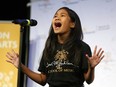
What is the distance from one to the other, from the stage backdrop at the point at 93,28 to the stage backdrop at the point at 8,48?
186 mm

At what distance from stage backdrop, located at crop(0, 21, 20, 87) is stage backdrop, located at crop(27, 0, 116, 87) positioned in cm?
19

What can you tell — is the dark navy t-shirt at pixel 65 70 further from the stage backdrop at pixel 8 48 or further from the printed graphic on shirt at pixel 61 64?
the stage backdrop at pixel 8 48

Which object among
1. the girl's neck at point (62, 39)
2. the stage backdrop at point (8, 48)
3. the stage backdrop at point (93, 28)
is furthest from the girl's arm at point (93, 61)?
the stage backdrop at point (8, 48)

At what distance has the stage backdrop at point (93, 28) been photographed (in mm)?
3117

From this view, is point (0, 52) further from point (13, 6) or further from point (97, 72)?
point (97, 72)

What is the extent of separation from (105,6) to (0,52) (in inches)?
54.2

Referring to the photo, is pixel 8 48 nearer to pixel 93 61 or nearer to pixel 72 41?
pixel 72 41

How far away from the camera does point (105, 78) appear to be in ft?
10.2

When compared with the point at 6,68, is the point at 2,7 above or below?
above

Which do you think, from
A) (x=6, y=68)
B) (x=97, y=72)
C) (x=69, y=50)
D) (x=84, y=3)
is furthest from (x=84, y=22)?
(x=69, y=50)

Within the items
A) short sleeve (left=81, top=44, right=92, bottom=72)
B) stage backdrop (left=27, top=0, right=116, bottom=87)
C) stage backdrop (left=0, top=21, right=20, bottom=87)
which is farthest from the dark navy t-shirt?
stage backdrop (left=0, top=21, right=20, bottom=87)

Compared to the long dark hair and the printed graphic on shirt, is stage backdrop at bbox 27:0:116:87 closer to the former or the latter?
the long dark hair

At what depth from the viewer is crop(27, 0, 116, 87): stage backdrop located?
10.2 feet

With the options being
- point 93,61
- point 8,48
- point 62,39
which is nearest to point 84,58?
point 93,61
